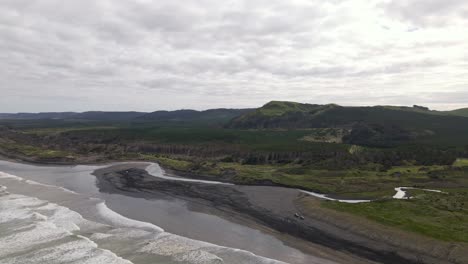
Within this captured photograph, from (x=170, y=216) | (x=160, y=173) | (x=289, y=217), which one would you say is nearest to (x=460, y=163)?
(x=289, y=217)

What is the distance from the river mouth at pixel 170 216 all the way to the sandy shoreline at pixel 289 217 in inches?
105

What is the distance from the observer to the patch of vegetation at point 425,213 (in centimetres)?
4726

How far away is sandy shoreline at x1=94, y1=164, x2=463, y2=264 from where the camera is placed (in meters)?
42.6

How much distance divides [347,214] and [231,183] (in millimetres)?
40377

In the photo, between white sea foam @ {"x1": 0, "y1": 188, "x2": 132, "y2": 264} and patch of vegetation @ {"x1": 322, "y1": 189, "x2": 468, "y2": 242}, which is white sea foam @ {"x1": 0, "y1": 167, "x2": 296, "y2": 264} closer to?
white sea foam @ {"x1": 0, "y1": 188, "x2": 132, "y2": 264}

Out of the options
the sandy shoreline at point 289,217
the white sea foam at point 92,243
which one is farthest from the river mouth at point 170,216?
the sandy shoreline at point 289,217

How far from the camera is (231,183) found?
91.9 m

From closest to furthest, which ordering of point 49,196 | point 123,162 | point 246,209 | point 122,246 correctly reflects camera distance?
1. point 122,246
2. point 246,209
3. point 49,196
4. point 123,162

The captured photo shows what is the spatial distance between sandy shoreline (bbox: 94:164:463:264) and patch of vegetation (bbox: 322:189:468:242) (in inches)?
114

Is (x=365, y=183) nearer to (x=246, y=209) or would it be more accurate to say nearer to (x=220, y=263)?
(x=246, y=209)

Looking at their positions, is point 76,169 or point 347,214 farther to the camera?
point 76,169

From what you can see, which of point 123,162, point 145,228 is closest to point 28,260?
point 145,228

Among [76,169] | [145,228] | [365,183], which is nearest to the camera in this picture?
[145,228]

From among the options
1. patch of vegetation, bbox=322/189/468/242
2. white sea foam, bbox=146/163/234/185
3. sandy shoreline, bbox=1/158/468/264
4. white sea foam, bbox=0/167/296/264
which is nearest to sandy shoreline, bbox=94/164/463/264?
sandy shoreline, bbox=1/158/468/264
